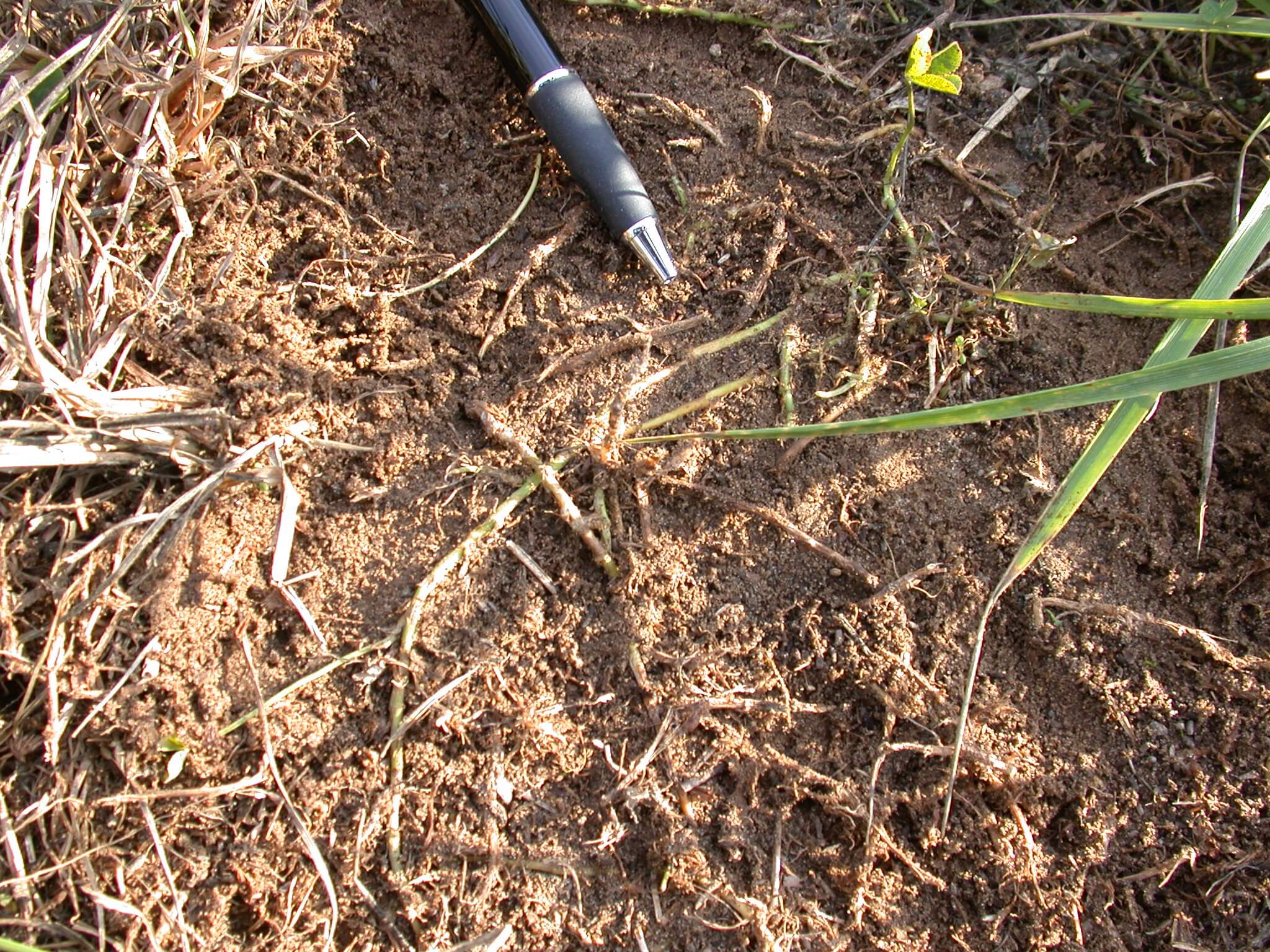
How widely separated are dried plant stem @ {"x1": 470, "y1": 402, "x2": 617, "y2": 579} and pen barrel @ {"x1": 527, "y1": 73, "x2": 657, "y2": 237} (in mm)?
400

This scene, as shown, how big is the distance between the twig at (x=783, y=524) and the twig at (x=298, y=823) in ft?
2.25

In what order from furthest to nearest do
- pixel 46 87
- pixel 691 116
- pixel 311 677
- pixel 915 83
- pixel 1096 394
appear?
pixel 691 116, pixel 915 83, pixel 46 87, pixel 311 677, pixel 1096 394

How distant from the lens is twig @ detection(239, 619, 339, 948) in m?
1.28

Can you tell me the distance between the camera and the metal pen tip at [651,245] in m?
1.57

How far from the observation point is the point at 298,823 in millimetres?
1300

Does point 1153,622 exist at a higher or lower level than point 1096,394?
lower

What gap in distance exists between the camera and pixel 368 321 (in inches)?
61.1

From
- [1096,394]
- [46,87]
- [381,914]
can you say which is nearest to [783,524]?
[1096,394]

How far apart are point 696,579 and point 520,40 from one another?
99 centimetres

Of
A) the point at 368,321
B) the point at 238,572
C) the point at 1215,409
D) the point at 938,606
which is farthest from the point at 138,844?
the point at 1215,409

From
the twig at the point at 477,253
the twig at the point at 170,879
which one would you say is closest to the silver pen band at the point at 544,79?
the twig at the point at 477,253

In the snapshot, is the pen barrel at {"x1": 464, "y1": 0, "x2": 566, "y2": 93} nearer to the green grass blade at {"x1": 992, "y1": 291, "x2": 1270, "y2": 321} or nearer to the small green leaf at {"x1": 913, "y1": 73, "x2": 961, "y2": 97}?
the small green leaf at {"x1": 913, "y1": 73, "x2": 961, "y2": 97}

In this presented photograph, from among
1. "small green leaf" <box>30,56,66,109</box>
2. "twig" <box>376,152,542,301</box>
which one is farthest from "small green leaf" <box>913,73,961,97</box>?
"small green leaf" <box>30,56,66,109</box>

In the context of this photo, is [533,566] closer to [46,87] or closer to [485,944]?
[485,944]
